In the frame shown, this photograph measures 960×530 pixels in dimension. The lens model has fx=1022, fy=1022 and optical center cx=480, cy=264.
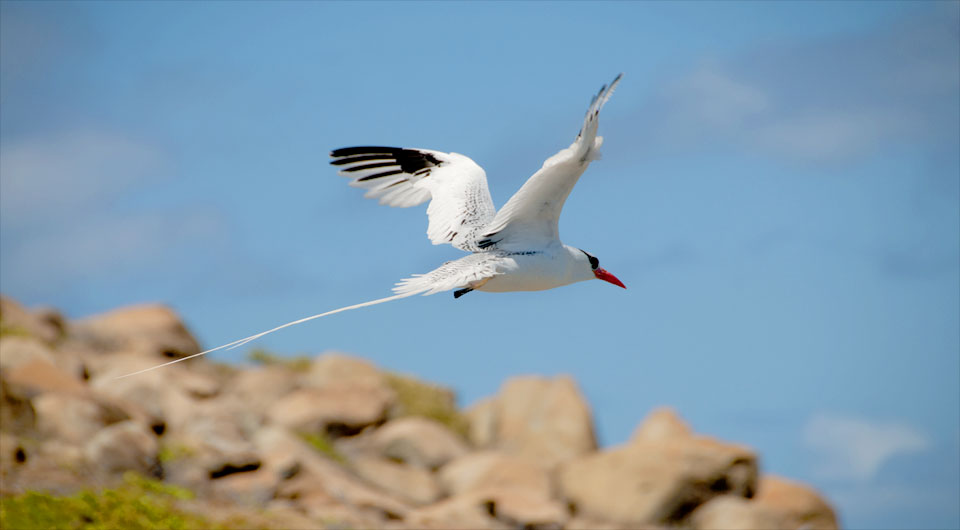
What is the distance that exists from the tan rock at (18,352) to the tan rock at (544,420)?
368 inches

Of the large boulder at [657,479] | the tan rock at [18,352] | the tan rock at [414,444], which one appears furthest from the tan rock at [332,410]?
the tan rock at [18,352]

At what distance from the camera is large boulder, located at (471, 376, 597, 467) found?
20719 mm

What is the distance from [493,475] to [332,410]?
3.31 metres

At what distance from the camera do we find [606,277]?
33.5 ft

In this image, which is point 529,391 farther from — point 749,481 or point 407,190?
→ point 407,190

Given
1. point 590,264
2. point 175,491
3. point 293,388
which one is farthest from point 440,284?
point 293,388

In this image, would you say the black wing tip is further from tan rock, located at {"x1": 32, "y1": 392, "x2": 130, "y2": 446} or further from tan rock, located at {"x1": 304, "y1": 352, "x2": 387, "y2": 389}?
tan rock, located at {"x1": 304, "y1": 352, "x2": 387, "y2": 389}

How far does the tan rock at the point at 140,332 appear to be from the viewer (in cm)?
1989

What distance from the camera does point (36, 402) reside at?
13.9m

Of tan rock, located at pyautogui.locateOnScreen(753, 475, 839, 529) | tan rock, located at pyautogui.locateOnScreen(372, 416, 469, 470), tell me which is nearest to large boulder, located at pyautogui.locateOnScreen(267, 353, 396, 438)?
tan rock, located at pyautogui.locateOnScreen(372, 416, 469, 470)

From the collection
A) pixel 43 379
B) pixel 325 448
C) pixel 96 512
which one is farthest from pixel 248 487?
pixel 325 448

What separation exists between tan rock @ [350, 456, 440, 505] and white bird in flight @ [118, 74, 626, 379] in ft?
25.4

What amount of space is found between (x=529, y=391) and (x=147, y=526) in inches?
456

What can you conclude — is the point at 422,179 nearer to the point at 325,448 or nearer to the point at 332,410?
the point at 325,448
